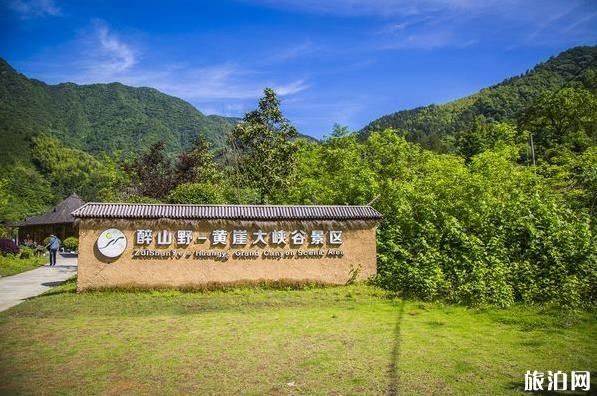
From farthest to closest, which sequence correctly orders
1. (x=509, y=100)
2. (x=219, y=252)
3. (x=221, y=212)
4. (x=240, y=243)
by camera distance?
(x=509, y=100)
(x=221, y=212)
(x=240, y=243)
(x=219, y=252)

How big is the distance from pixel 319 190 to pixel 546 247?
11991 millimetres

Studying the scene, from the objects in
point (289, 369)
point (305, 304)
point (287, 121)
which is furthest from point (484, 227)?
point (287, 121)

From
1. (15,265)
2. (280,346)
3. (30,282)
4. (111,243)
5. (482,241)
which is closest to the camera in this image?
(280,346)

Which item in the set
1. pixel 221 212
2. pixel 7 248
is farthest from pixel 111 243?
pixel 7 248

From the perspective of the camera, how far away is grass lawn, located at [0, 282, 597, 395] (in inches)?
254

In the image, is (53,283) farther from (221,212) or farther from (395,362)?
(395,362)

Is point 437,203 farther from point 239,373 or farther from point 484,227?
point 239,373

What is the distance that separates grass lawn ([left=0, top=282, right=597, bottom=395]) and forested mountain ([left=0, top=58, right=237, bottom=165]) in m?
96.9

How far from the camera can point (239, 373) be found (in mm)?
6926

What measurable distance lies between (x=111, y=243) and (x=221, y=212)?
3623mm

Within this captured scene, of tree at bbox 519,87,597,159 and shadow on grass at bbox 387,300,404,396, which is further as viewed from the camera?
tree at bbox 519,87,597,159

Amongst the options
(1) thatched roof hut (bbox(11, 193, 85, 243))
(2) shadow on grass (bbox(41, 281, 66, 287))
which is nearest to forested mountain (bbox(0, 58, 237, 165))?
(1) thatched roof hut (bbox(11, 193, 85, 243))

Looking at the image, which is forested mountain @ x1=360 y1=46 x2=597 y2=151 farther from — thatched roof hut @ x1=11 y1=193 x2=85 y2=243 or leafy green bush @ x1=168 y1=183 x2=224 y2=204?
leafy green bush @ x1=168 y1=183 x2=224 y2=204

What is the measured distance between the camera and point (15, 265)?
22.2 metres
